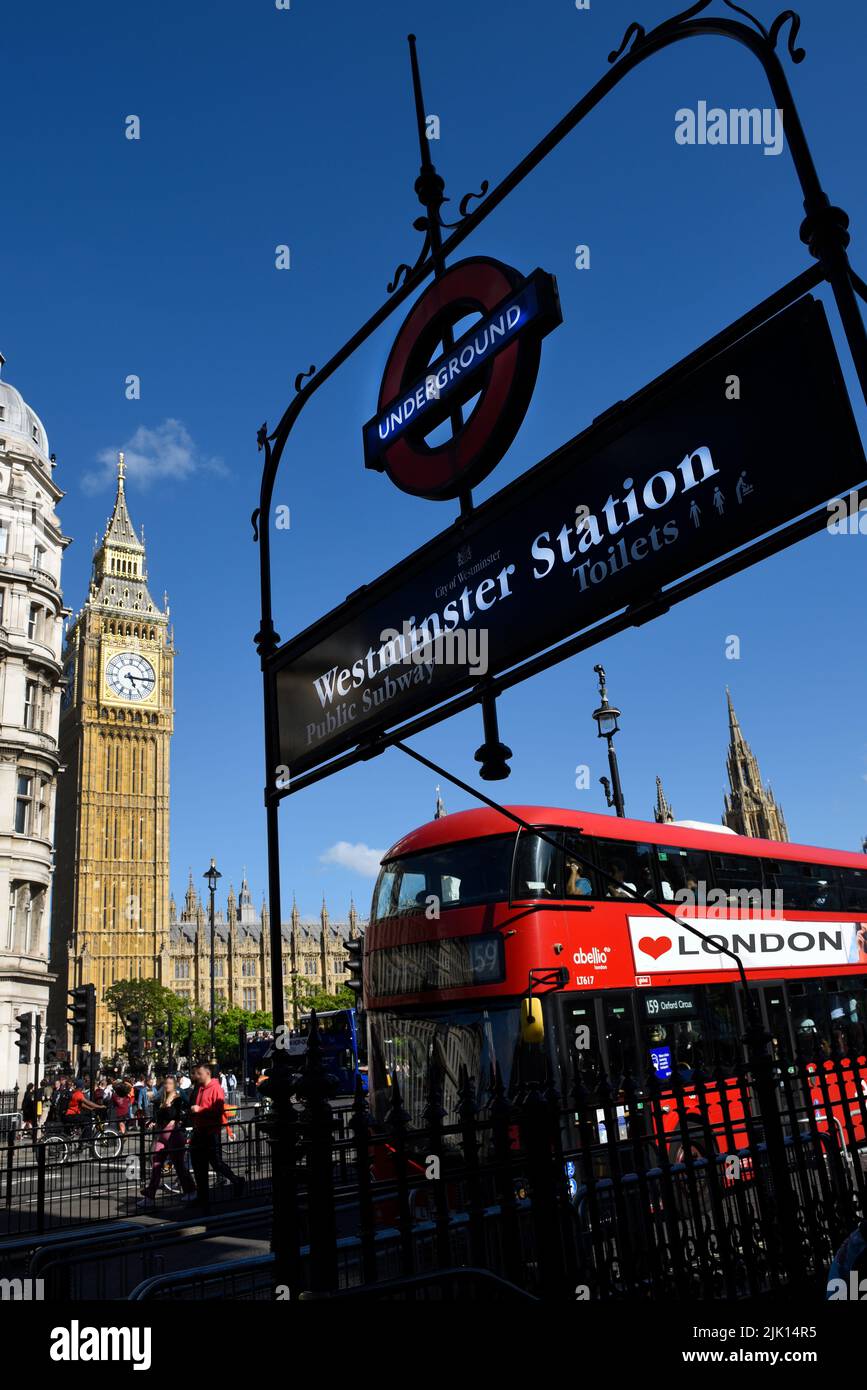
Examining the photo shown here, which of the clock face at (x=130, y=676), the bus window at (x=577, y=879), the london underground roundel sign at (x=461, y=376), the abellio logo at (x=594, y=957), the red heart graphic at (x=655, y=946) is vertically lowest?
the abellio logo at (x=594, y=957)

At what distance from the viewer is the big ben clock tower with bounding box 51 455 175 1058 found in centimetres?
9900

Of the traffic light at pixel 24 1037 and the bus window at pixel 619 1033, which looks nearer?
the bus window at pixel 619 1033

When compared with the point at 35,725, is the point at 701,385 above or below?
below

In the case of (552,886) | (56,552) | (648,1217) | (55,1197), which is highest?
(56,552)

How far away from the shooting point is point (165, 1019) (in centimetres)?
8050

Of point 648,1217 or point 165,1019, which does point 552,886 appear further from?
point 165,1019

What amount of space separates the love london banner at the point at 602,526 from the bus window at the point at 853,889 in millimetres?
13899

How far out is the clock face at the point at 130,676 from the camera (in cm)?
10300

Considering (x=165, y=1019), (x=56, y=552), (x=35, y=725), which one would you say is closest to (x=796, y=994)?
(x=35, y=725)

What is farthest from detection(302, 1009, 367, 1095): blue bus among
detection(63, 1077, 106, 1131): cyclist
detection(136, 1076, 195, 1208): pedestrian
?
detection(136, 1076, 195, 1208): pedestrian

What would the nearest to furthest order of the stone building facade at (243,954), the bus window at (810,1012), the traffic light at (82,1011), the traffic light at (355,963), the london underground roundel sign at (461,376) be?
the london underground roundel sign at (461,376) < the traffic light at (355,963) < the bus window at (810,1012) < the traffic light at (82,1011) < the stone building facade at (243,954)

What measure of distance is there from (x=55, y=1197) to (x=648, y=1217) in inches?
606

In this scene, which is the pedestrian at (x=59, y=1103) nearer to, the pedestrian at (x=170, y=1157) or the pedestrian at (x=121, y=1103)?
the pedestrian at (x=121, y=1103)

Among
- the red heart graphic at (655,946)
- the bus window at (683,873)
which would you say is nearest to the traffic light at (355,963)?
the red heart graphic at (655,946)
